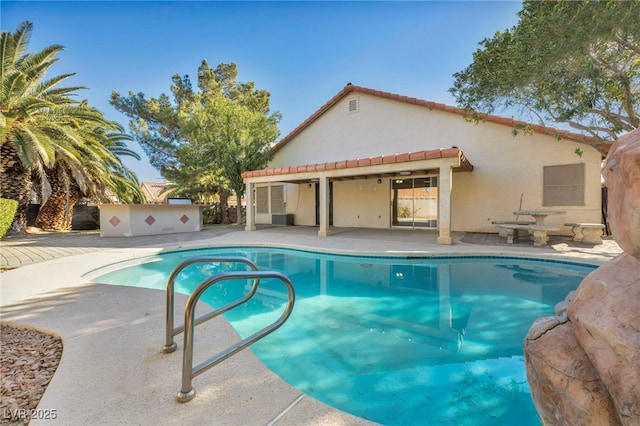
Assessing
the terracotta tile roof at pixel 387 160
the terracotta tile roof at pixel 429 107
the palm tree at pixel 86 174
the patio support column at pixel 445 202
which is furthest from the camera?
the palm tree at pixel 86 174

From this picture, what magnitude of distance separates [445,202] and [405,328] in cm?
623

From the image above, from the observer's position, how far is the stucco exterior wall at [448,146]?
11148 millimetres

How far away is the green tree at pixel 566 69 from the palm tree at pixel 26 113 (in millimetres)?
16016

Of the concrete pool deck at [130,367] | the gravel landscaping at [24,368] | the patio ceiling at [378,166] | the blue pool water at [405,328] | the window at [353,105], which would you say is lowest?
the blue pool water at [405,328]

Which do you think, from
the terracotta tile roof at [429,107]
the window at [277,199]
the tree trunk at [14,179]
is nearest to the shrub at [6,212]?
the tree trunk at [14,179]

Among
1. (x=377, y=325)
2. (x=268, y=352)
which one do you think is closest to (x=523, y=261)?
(x=377, y=325)

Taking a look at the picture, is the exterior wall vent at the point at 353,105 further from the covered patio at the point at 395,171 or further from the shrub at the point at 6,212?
the shrub at the point at 6,212

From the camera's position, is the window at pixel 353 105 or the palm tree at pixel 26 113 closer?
the palm tree at pixel 26 113

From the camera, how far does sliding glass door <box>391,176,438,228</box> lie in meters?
13.9

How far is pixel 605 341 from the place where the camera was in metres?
1.32

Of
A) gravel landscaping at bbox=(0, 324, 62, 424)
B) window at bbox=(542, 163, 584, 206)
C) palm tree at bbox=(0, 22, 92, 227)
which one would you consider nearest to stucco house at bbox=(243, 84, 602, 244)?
window at bbox=(542, 163, 584, 206)

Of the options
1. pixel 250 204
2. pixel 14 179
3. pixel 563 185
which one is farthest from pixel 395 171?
pixel 14 179

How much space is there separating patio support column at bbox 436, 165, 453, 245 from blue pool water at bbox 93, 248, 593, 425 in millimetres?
1311

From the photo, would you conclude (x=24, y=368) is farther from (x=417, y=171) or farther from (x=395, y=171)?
(x=417, y=171)
